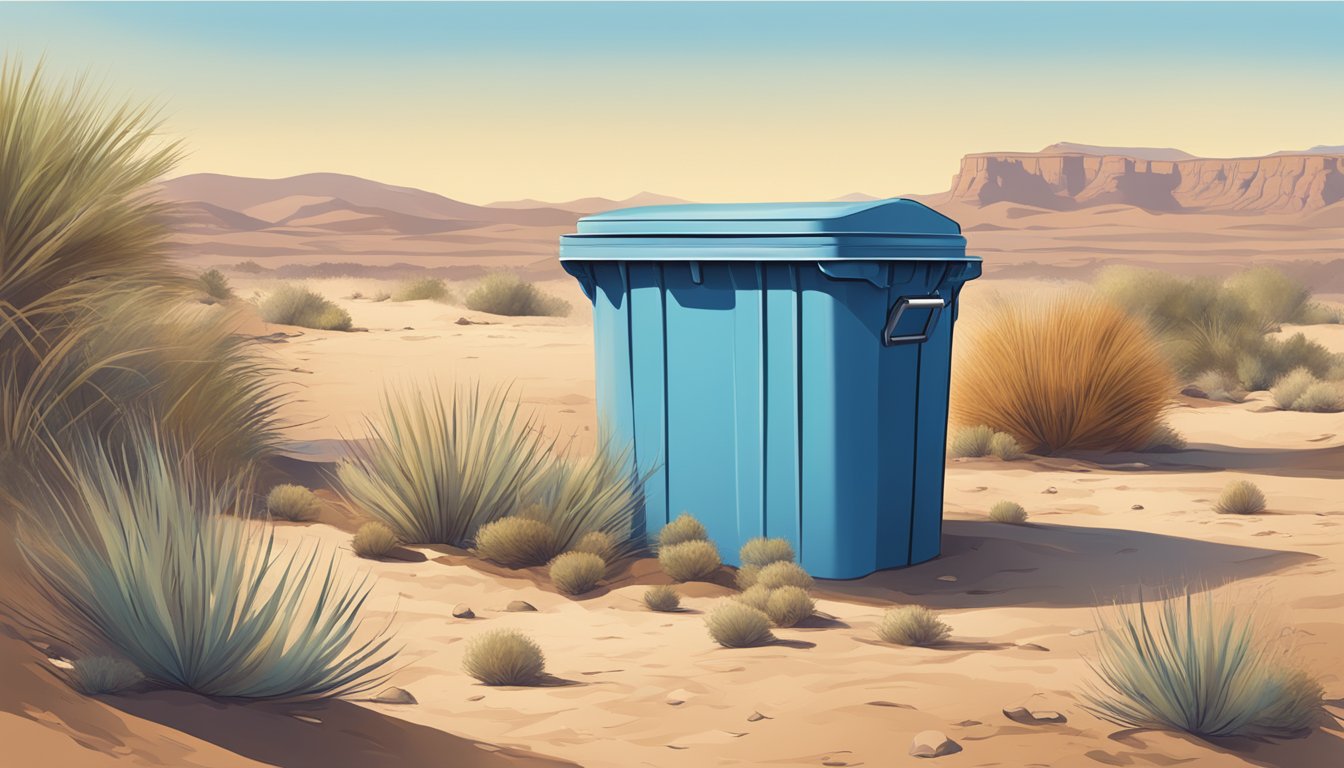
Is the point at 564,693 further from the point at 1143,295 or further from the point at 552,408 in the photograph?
the point at 1143,295

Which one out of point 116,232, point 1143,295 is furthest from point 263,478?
point 1143,295

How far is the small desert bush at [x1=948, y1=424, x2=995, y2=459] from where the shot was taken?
975 centimetres

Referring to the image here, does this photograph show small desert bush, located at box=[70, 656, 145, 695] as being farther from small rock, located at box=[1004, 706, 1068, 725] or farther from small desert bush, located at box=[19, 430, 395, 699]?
small rock, located at box=[1004, 706, 1068, 725]

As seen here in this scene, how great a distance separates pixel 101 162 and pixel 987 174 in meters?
108

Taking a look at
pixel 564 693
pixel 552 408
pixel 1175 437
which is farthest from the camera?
pixel 552 408

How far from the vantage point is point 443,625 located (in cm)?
525

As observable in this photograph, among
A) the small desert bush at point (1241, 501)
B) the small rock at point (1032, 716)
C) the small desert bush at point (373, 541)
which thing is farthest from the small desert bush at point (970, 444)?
the small rock at point (1032, 716)

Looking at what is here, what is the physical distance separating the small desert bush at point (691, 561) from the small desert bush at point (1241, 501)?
3400mm

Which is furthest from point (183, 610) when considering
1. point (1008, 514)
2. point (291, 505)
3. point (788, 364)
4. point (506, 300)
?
point (506, 300)

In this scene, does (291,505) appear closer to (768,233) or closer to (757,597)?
(757,597)

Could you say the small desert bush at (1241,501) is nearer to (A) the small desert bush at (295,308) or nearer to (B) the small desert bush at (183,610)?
(B) the small desert bush at (183,610)

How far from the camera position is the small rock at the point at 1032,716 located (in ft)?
13.3

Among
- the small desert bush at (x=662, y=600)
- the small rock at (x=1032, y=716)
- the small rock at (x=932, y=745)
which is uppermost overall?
the small rock at (x=932, y=745)

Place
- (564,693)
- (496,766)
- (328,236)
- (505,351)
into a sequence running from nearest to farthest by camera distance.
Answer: (496,766)
(564,693)
(505,351)
(328,236)
